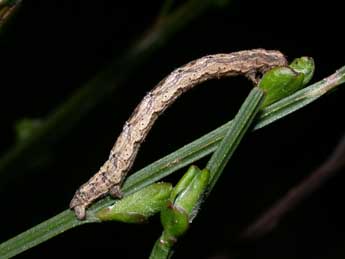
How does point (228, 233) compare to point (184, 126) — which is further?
point (228, 233)

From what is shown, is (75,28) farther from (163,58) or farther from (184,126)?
(184,126)

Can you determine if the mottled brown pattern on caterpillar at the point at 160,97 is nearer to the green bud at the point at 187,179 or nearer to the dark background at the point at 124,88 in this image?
the green bud at the point at 187,179

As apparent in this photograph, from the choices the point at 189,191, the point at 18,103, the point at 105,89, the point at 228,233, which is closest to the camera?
the point at 189,191

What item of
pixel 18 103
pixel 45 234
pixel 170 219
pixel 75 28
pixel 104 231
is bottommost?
pixel 170 219

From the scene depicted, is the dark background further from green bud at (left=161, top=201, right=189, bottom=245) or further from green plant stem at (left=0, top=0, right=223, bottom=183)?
green bud at (left=161, top=201, right=189, bottom=245)

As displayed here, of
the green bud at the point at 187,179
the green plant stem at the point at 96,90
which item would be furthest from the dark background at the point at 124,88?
the green bud at the point at 187,179

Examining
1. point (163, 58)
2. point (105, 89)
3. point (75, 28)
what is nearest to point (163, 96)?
point (105, 89)
